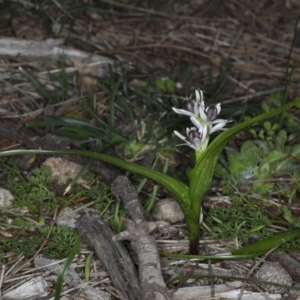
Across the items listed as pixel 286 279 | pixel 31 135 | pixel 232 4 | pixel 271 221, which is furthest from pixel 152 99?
pixel 232 4

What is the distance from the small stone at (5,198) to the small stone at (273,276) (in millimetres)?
801

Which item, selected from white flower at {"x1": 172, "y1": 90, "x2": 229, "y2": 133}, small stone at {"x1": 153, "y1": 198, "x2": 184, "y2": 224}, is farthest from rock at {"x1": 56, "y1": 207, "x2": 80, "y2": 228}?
white flower at {"x1": 172, "y1": 90, "x2": 229, "y2": 133}

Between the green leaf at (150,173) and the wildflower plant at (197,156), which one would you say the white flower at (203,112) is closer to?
the wildflower plant at (197,156)

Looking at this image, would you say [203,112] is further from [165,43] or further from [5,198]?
[165,43]

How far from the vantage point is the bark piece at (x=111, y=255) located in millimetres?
1597

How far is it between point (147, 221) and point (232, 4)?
7.07ft

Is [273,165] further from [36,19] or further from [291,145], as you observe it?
[36,19]

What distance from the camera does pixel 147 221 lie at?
1.68m

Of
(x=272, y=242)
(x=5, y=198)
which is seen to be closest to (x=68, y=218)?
(x=5, y=198)

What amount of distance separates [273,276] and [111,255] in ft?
1.49

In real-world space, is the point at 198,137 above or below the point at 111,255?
above

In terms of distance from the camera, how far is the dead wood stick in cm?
152

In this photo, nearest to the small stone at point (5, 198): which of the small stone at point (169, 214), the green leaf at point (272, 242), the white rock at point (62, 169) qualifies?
the white rock at point (62, 169)

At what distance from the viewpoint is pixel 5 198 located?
1.96 metres
